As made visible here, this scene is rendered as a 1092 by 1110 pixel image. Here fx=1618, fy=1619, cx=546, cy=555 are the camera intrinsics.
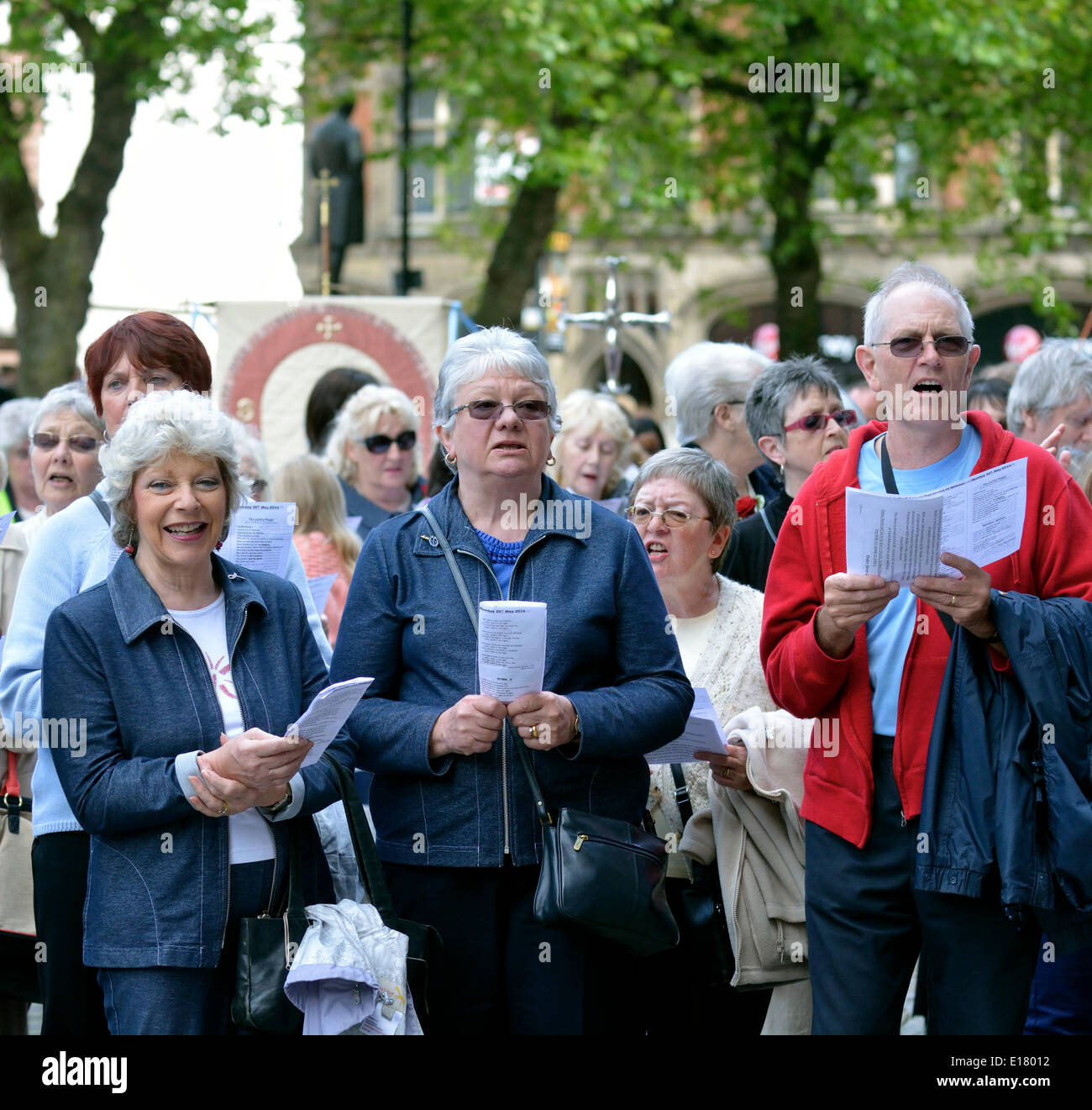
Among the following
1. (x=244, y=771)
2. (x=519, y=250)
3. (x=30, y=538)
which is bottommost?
(x=244, y=771)

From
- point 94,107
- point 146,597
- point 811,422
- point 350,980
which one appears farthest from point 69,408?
point 94,107

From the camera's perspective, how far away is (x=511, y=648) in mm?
3316

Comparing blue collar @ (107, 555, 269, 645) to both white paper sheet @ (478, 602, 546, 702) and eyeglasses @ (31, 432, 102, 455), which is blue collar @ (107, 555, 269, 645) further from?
eyeglasses @ (31, 432, 102, 455)

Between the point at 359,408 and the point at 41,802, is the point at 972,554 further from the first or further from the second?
the point at 359,408

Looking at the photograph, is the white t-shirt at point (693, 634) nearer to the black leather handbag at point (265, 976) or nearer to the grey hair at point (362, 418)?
the black leather handbag at point (265, 976)

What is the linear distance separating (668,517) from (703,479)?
163mm

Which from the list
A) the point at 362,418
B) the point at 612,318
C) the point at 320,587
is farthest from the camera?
the point at 612,318

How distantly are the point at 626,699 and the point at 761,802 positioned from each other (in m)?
0.90

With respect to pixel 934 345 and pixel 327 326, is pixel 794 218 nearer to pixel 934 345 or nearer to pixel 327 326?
pixel 327 326

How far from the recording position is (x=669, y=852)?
14.3 ft

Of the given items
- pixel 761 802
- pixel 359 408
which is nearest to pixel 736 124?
pixel 359 408

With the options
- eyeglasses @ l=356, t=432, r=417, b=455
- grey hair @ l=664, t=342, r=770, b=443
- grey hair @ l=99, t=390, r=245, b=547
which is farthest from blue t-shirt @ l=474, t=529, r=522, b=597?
eyeglasses @ l=356, t=432, r=417, b=455

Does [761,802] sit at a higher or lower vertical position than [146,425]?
lower

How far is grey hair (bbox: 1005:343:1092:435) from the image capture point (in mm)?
5465
